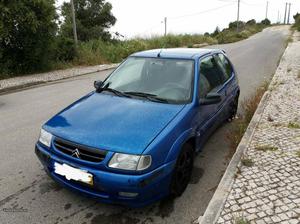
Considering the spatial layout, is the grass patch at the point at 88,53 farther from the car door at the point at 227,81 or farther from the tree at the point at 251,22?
the tree at the point at 251,22

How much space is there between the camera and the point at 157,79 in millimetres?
4078

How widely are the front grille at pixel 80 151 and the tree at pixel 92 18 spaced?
2541 centimetres

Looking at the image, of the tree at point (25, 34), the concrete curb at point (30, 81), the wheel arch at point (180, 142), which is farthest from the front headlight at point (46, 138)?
→ the tree at point (25, 34)

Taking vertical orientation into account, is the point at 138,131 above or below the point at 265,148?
above

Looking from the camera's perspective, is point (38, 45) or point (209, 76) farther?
point (38, 45)

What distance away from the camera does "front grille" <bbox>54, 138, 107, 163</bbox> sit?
2.85m

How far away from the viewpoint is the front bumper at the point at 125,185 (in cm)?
275

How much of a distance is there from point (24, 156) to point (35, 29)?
27.6 feet

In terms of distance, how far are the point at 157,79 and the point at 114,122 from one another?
3.68 feet

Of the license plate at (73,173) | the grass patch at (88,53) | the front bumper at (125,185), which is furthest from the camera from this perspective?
the grass patch at (88,53)

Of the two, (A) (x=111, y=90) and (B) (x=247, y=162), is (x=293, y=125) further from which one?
(A) (x=111, y=90)

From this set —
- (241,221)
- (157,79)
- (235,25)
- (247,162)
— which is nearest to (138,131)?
(157,79)

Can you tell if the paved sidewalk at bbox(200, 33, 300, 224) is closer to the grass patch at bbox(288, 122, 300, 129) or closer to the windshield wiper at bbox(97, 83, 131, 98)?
the grass patch at bbox(288, 122, 300, 129)

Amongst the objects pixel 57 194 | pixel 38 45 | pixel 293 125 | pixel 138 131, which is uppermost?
pixel 38 45
